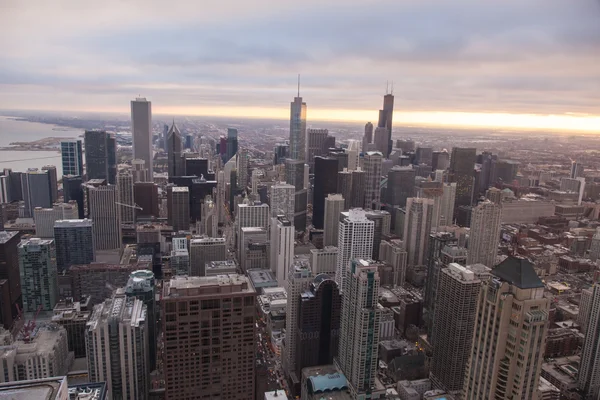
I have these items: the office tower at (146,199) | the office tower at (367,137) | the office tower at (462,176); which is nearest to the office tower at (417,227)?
the office tower at (462,176)

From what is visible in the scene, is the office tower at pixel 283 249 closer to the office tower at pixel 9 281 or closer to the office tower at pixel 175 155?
the office tower at pixel 9 281

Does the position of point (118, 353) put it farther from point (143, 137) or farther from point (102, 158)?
point (143, 137)

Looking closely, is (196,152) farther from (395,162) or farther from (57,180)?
(395,162)

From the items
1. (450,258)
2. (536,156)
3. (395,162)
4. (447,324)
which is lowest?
(447,324)

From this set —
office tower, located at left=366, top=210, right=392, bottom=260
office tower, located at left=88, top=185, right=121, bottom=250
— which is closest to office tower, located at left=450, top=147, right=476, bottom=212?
office tower, located at left=366, top=210, right=392, bottom=260

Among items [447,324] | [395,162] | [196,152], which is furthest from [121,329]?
[196,152]
